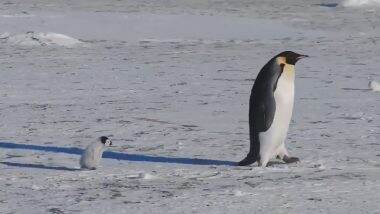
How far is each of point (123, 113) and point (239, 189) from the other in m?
3.42

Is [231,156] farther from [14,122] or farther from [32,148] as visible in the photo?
[14,122]

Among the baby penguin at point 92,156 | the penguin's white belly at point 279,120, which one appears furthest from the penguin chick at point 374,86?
the baby penguin at point 92,156

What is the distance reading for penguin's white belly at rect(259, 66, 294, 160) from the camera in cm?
577

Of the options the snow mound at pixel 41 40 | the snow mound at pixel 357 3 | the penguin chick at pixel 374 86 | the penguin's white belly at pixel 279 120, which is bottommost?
the penguin's white belly at pixel 279 120

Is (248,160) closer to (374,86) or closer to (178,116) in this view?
(178,116)

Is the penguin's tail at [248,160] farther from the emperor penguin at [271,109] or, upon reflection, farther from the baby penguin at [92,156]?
the baby penguin at [92,156]

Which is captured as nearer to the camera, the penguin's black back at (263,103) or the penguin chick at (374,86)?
the penguin's black back at (263,103)

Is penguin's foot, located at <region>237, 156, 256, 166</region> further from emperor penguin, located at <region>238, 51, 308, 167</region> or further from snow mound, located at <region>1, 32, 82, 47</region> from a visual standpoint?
snow mound, located at <region>1, 32, 82, 47</region>

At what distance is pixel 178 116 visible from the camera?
7.95 metres

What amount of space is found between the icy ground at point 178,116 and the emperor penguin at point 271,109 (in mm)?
137

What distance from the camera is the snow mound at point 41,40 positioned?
14.8 metres

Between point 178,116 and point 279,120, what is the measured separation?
7.29ft

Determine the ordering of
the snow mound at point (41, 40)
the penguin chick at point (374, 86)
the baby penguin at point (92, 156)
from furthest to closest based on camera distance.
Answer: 1. the snow mound at point (41, 40)
2. the penguin chick at point (374, 86)
3. the baby penguin at point (92, 156)

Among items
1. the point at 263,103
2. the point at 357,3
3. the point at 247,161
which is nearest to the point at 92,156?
the point at 247,161
